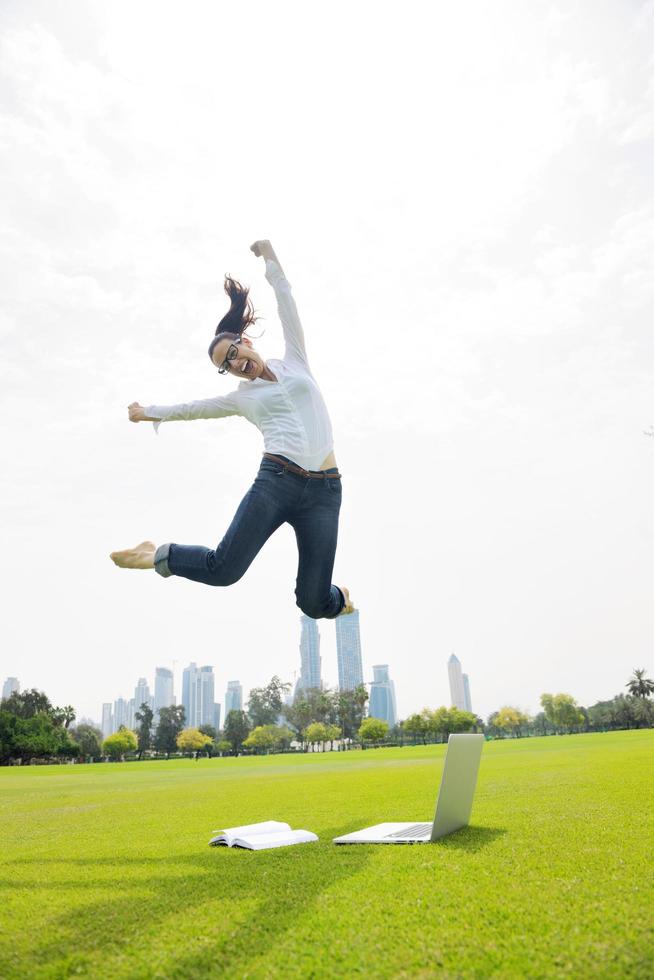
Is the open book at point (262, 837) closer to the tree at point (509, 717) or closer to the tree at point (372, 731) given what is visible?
the tree at point (372, 731)


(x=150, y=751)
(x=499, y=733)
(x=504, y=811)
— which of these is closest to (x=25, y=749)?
(x=150, y=751)

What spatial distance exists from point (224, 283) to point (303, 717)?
119692 millimetres

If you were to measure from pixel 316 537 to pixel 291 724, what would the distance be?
122 metres

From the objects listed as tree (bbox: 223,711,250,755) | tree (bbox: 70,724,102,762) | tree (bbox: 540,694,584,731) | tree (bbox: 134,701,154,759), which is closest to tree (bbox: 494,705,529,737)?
tree (bbox: 540,694,584,731)

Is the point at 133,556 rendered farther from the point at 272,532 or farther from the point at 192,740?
the point at 192,740

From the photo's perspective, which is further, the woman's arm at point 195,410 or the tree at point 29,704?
the tree at point 29,704

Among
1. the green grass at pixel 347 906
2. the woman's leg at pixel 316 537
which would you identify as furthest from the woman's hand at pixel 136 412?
the green grass at pixel 347 906

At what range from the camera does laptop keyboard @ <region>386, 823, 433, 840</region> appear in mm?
4180

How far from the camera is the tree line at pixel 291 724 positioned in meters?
84.9

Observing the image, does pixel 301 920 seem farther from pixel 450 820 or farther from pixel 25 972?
pixel 450 820

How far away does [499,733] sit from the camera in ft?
449

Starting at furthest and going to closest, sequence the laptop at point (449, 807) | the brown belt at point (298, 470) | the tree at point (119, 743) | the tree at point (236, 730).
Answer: the tree at point (236, 730), the tree at point (119, 743), the brown belt at point (298, 470), the laptop at point (449, 807)

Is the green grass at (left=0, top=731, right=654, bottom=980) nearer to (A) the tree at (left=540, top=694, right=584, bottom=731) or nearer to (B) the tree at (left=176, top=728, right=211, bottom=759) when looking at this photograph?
(A) the tree at (left=540, top=694, right=584, bottom=731)

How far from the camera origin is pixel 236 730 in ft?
382
